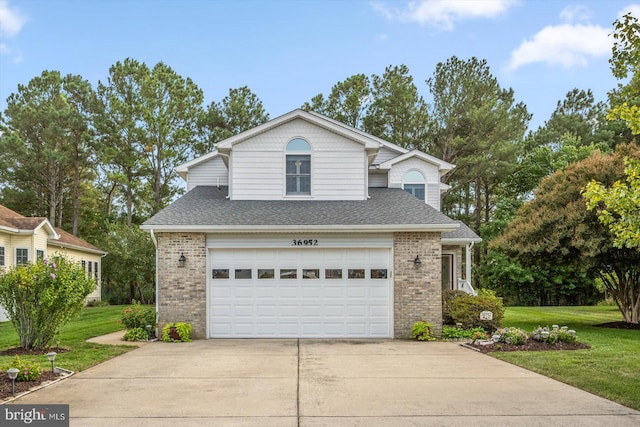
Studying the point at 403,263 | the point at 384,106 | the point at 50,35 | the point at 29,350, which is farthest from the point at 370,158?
the point at 384,106

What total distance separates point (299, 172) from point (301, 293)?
3783 mm

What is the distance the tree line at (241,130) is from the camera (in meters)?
35.1

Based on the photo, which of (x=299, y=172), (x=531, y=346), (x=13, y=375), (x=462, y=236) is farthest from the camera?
(x=462, y=236)

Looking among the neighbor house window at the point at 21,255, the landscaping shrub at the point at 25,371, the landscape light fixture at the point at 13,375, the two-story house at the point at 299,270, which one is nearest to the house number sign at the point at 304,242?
the two-story house at the point at 299,270

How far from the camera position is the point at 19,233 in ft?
75.4

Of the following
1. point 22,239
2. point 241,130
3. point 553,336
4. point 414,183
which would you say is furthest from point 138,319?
point 241,130

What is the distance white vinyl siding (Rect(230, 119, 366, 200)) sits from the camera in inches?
648

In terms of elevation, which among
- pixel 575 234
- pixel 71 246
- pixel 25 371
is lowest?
pixel 25 371

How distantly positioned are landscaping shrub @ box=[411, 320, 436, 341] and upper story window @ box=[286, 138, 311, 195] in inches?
197

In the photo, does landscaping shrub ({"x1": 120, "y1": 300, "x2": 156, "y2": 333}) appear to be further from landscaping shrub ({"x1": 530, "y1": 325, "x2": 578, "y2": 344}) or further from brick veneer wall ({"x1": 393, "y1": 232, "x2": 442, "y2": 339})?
landscaping shrub ({"x1": 530, "y1": 325, "x2": 578, "y2": 344})

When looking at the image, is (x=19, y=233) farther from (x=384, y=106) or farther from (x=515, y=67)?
(x=515, y=67)

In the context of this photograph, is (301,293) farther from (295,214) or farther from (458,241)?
(458,241)

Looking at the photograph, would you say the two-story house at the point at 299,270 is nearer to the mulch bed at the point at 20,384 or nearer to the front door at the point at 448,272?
the mulch bed at the point at 20,384

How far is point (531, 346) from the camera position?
1262 centimetres
